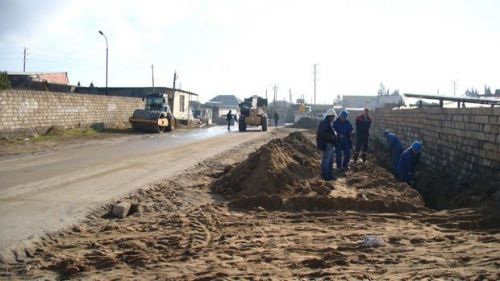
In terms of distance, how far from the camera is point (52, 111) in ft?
79.8

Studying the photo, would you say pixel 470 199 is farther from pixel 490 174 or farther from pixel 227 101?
pixel 227 101

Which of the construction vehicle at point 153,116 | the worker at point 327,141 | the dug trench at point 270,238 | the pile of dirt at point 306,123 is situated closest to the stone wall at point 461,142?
the dug trench at point 270,238

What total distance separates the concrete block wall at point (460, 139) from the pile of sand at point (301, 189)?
48.4 inches

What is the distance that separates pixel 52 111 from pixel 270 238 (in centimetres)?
2127

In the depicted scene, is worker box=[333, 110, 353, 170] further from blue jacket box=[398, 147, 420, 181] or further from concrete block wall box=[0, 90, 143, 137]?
concrete block wall box=[0, 90, 143, 137]

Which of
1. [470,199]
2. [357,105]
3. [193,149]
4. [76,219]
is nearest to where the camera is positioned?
[76,219]

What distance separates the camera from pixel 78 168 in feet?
Answer: 39.0

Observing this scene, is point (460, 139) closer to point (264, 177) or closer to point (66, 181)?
point (264, 177)

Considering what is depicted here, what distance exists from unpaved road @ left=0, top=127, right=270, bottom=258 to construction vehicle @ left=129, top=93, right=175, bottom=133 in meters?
12.5

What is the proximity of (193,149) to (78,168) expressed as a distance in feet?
21.1

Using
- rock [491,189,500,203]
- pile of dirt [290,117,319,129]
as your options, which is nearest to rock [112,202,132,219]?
rock [491,189,500,203]

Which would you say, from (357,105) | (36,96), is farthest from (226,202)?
(357,105)

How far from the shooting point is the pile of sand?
7.73 metres

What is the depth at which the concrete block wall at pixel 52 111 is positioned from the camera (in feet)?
67.8
